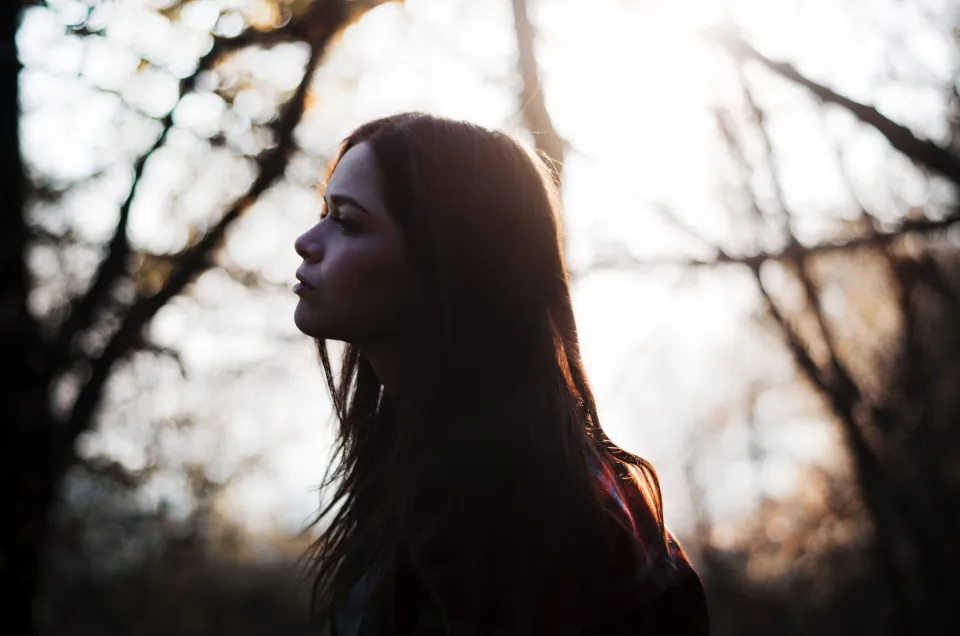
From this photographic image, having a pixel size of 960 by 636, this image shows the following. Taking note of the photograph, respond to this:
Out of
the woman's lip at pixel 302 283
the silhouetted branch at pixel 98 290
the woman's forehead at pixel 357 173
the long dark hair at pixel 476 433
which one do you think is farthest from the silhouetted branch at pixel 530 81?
the silhouetted branch at pixel 98 290

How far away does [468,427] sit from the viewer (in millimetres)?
1297

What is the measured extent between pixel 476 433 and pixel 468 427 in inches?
0.9

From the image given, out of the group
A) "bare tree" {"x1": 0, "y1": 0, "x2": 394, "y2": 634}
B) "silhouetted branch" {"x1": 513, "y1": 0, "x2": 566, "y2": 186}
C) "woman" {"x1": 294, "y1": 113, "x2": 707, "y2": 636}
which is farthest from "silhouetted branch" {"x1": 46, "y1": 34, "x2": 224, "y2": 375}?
"woman" {"x1": 294, "y1": 113, "x2": 707, "y2": 636}

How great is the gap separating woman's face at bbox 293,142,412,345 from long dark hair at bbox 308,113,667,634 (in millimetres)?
31

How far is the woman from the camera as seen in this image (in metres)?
1.19

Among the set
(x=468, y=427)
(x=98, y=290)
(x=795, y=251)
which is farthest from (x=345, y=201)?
(x=98, y=290)

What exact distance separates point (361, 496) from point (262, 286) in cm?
437

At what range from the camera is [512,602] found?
1.17m

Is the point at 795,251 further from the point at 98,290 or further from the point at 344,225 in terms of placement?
the point at 98,290

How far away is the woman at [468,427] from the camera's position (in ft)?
3.91

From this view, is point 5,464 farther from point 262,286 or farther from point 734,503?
point 734,503

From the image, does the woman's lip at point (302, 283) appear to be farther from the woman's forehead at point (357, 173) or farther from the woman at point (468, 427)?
the woman's forehead at point (357, 173)

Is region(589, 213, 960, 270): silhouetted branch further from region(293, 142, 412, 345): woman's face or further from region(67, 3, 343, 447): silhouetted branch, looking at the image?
region(293, 142, 412, 345): woman's face

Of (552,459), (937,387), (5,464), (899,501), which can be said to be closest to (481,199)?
(552,459)
